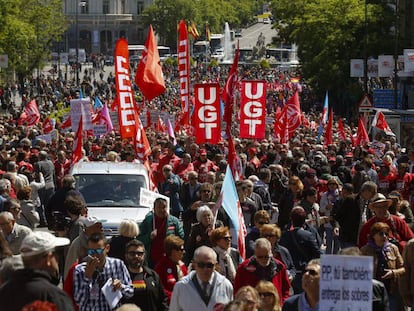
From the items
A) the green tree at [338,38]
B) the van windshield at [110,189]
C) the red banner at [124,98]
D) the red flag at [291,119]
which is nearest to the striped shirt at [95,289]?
the van windshield at [110,189]

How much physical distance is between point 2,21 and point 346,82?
1796 cm

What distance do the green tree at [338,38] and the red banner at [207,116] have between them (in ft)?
143

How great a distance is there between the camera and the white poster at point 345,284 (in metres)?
9.23

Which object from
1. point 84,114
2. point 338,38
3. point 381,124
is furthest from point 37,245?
point 338,38

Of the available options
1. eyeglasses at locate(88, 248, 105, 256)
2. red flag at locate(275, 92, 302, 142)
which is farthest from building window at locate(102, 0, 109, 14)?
eyeglasses at locate(88, 248, 105, 256)

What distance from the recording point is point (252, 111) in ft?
79.7

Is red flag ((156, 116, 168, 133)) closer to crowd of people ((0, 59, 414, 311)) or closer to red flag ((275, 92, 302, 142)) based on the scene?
red flag ((275, 92, 302, 142))

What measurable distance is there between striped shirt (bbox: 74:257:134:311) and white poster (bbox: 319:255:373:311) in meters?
1.76

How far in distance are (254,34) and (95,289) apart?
167m

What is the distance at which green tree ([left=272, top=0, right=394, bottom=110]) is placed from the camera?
222ft

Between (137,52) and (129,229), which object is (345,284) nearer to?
(129,229)

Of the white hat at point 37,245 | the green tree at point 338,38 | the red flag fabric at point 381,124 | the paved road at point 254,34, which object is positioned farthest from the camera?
the paved road at point 254,34

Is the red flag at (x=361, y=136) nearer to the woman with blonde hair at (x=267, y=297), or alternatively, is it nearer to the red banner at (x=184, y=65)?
the red banner at (x=184, y=65)

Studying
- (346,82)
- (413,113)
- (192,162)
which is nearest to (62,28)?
(346,82)
